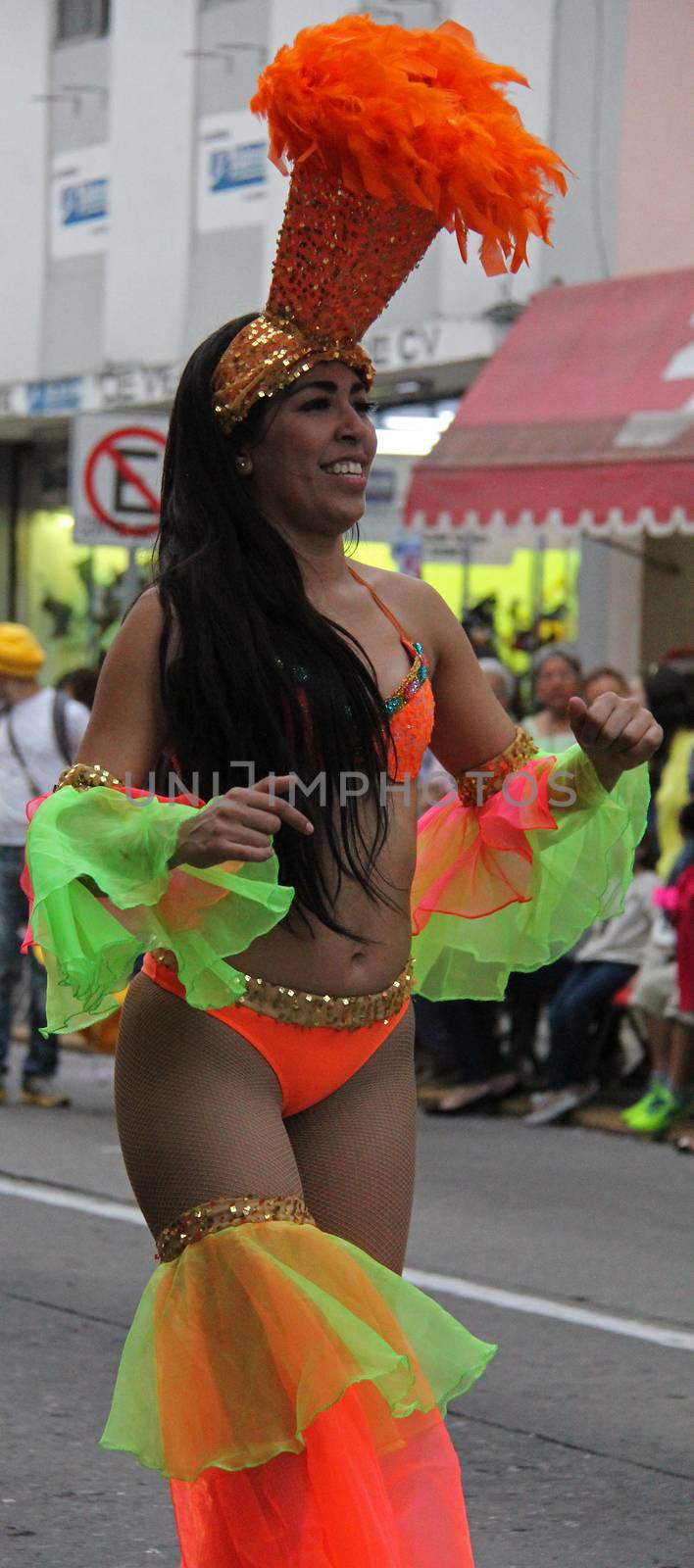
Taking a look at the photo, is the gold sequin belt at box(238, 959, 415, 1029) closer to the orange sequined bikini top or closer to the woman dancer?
the woman dancer

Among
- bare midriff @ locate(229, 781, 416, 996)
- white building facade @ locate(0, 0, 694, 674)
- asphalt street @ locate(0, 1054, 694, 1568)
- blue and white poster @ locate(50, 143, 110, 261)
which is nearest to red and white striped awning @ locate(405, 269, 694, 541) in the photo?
white building facade @ locate(0, 0, 694, 674)

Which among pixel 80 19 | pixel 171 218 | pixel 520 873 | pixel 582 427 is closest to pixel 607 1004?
pixel 582 427

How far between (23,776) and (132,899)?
Result: 298 inches

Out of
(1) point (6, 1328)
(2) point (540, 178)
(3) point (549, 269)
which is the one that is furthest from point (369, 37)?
(3) point (549, 269)

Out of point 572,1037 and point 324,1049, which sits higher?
point 324,1049

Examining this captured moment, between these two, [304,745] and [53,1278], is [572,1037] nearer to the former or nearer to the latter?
[53,1278]

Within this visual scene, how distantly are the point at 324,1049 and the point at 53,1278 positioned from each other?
11.9ft

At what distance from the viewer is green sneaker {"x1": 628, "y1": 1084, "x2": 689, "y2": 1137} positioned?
952 cm

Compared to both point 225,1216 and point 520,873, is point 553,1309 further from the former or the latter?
point 225,1216

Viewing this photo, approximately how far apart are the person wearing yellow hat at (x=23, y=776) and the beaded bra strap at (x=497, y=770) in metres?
6.68

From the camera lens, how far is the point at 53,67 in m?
20.7

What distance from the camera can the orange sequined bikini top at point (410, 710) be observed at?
10.6ft

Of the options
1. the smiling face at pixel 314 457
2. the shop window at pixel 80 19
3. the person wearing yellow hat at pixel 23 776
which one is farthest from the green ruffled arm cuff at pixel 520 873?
the shop window at pixel 80 19

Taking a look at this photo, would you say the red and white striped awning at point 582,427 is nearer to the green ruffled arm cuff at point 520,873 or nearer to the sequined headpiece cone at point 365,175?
the green ruffled arm cuff at point 520,873
